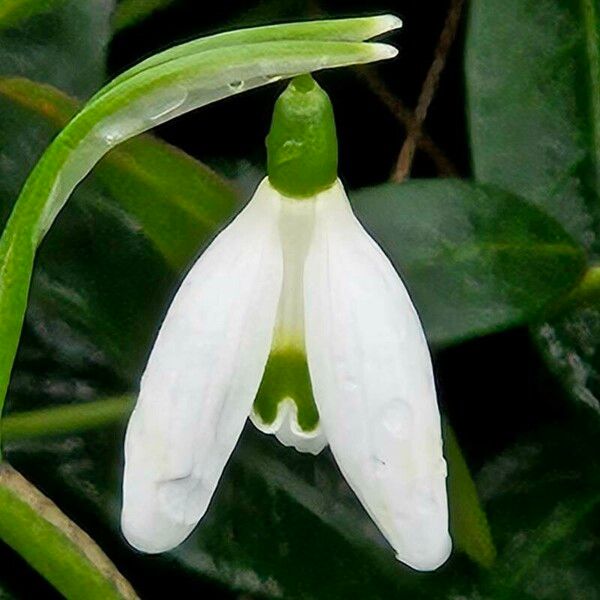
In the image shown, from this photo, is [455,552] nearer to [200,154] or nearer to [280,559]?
[280,559]

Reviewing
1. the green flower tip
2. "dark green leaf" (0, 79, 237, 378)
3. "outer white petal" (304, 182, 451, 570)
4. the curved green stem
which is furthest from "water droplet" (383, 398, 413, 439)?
the curved green stem

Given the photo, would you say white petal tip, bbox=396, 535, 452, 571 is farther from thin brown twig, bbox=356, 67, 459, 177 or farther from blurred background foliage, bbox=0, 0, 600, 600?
thin brown twig, bbox=356, 67, 459, 177

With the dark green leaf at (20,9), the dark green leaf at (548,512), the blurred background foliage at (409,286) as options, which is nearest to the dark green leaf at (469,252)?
the blurred background foliage at (409,286)

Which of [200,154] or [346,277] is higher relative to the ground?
[346,277]

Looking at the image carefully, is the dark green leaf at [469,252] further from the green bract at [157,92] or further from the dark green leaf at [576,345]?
the green bract at [157,92]

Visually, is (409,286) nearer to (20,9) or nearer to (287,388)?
(287,388)

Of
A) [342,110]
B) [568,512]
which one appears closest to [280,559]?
[568,512]
